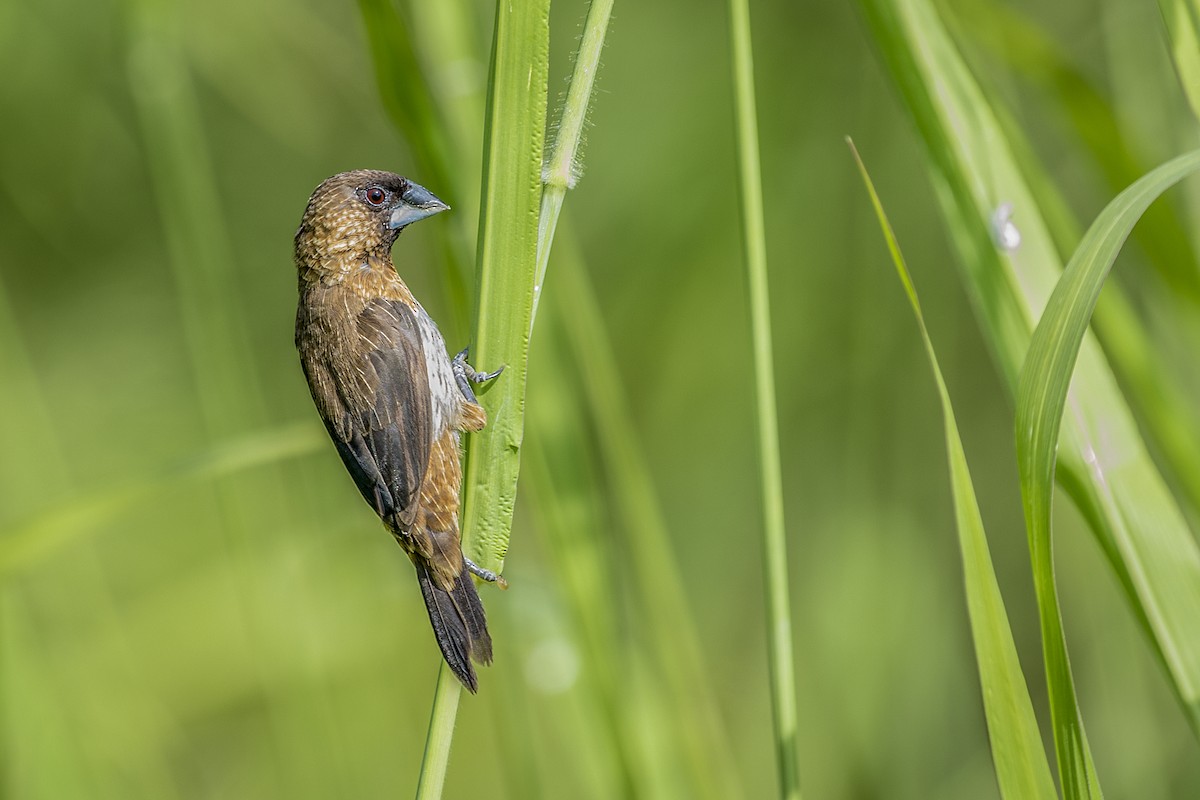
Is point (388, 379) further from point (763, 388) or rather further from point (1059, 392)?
point (1059, 392)

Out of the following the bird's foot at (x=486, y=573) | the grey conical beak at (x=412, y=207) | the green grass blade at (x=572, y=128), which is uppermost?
the grey conical beak at (x=412, y=207)

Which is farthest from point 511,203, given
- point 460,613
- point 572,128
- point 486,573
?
point 460,613

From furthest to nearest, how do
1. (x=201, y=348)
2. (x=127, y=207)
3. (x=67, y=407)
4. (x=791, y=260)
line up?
(x=127, y=207)
(x=67, y=407)
(x=791, y=260)
(x=201, y=348)

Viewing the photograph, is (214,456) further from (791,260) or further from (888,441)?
(791,260)

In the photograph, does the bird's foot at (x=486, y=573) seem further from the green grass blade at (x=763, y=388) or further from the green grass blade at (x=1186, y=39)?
the green grass blade at (x=1186, y=39)

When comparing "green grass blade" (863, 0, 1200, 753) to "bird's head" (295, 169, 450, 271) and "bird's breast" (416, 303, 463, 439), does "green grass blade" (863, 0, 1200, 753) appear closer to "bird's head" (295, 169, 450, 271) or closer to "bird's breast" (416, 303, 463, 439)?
"bird's breast" (416, 303, 463, 439)

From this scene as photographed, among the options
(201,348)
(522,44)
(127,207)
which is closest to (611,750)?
(522,44)

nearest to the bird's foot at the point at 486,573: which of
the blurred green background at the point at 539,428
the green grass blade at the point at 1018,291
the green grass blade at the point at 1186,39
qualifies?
the blurred green background at the point at 539,428
